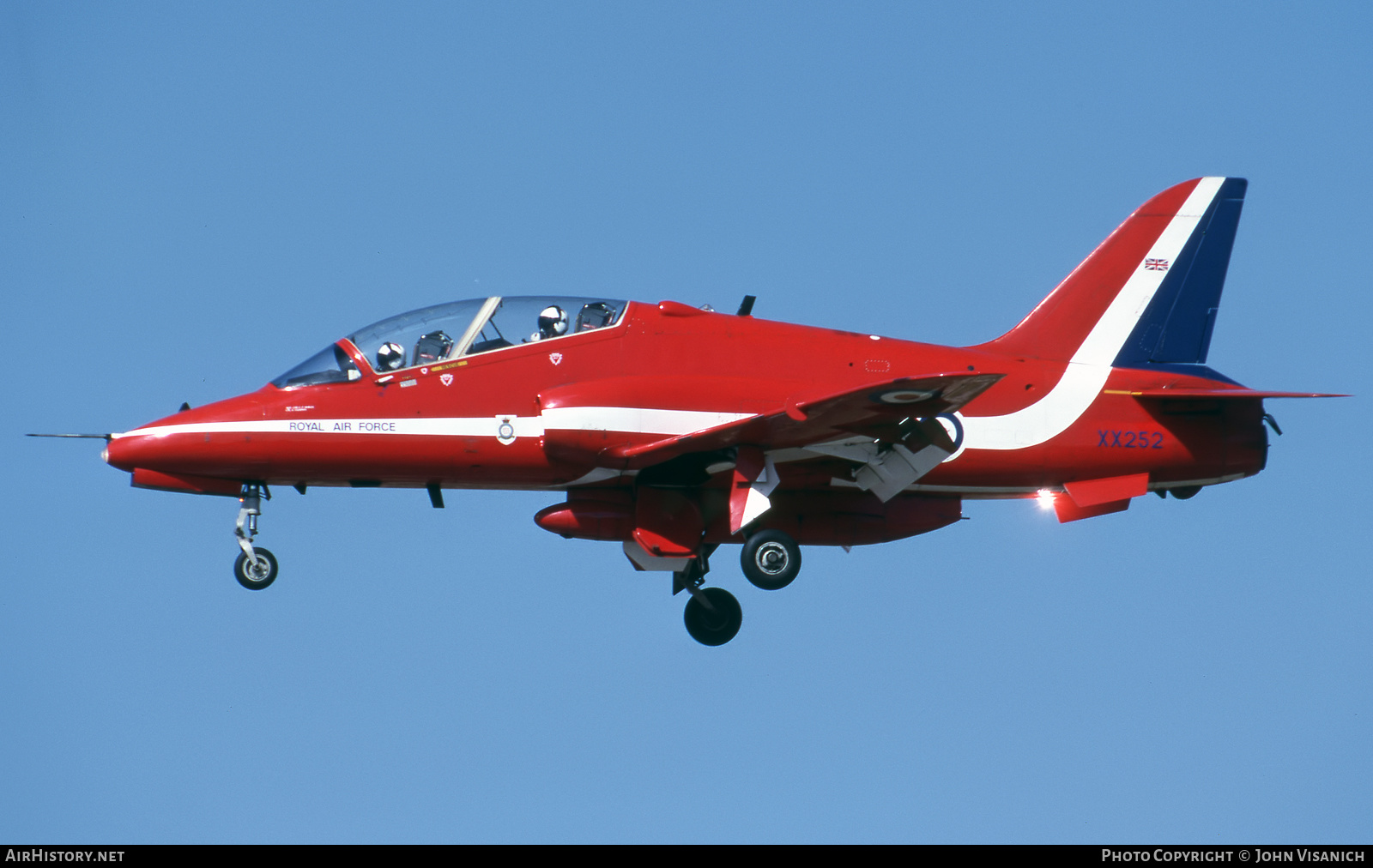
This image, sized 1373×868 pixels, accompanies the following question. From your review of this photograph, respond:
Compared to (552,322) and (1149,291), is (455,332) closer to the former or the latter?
(552,322)

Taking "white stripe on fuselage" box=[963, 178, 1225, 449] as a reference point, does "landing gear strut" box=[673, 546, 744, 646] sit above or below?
below

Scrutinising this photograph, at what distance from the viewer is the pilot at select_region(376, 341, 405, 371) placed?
23344mm

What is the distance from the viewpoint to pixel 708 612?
990 inches

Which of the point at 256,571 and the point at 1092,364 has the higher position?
the point at 1092,364

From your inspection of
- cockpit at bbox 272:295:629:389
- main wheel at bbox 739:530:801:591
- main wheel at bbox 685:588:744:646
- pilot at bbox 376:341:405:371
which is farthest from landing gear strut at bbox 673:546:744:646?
pilot at bbox 376:341:405:371

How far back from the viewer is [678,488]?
957 inches

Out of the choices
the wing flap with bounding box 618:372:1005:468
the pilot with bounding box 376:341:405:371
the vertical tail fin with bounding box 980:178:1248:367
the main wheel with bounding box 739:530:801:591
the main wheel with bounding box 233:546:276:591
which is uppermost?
the vertical tail fin with bounding box 980:178:1248:367

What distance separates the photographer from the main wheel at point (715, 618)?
2514 centimetres

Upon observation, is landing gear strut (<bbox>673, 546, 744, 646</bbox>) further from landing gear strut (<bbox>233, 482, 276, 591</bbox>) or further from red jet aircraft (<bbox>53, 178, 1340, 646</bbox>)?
landing gear strut (<bbox>233, 482, 276, 591</bbox>)

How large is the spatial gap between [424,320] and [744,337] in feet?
13.9

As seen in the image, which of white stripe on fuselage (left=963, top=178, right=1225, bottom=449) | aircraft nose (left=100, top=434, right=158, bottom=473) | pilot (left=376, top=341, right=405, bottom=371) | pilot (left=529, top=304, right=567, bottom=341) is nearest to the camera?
aircraft nose (left=100, top=434, right=158, bottom=473)

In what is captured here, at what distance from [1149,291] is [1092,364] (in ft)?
5.04

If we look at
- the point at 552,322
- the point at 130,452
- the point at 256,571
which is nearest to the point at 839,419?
the point at 552,322
